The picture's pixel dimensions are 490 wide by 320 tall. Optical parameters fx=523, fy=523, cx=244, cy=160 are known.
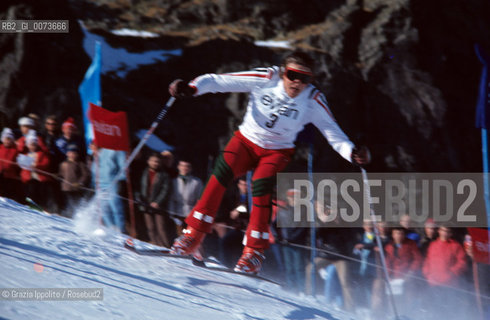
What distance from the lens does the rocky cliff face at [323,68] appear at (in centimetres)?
905

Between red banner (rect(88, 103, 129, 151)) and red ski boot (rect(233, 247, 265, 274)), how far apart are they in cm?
187

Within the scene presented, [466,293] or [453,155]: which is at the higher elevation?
[453,155]

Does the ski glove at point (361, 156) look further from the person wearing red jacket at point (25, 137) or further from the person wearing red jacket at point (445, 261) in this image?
the person wearing red jacket at point (25, 137)

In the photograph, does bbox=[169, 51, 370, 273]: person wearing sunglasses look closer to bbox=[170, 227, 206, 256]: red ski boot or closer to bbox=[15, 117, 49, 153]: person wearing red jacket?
bbox=[170, 227, 206, 256]: red ski boot


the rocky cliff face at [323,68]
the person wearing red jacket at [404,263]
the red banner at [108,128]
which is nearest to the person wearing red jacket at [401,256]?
the person wearing red jacket at [404,263]

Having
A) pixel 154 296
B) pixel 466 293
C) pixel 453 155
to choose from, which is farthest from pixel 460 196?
pixel 154 296

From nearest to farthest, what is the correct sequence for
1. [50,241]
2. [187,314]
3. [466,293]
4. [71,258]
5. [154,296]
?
[187,314] → [154,296] → [71,258] → [50,241] → [466,293]

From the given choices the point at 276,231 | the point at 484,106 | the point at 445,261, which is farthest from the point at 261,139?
the point at 484,106

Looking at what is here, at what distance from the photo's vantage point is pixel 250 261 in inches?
154

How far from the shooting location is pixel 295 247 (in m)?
4.59

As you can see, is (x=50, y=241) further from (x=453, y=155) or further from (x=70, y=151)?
(x=453, y=155)

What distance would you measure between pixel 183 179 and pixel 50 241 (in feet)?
5.57

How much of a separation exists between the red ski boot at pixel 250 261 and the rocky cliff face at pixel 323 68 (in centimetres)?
454

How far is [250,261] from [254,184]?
58cm
